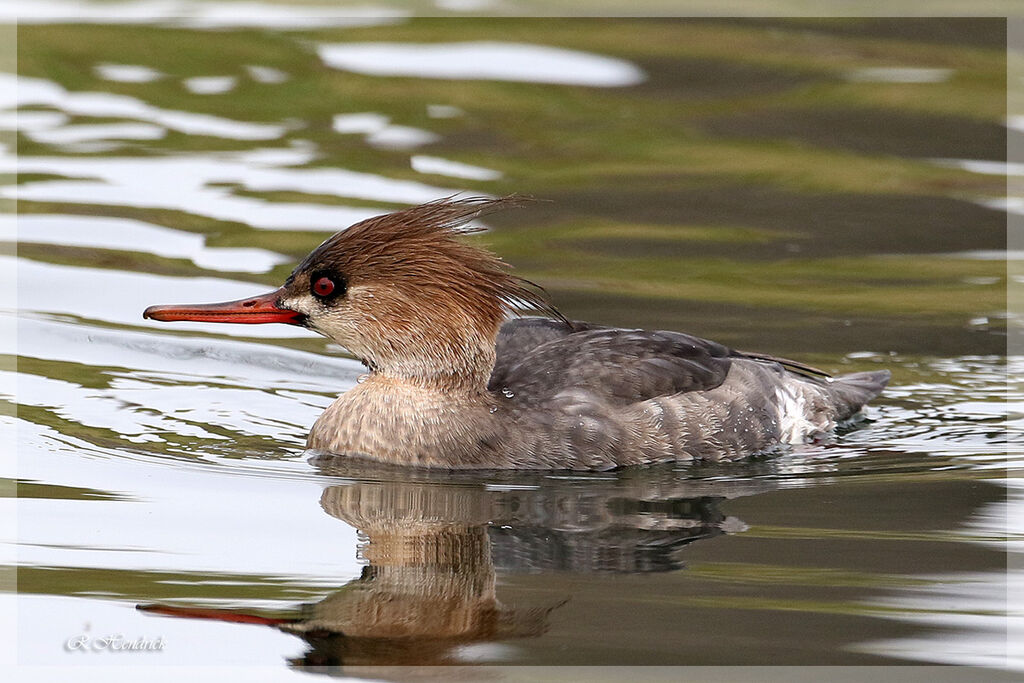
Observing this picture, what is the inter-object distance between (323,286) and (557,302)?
9.56 feet

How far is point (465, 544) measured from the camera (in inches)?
257

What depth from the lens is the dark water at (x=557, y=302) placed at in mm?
5684

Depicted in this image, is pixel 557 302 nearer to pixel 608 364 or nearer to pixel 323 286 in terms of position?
pixel 608 364

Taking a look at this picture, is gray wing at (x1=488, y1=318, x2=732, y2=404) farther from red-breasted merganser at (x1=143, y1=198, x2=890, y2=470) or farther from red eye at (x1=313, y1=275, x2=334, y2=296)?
red eye at (x1=313, y1=275, x2=334, y2=296)

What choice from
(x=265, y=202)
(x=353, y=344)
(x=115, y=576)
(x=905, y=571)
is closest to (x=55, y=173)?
(x=265, y=202)

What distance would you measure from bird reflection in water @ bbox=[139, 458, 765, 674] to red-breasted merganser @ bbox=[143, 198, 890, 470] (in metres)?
0.16

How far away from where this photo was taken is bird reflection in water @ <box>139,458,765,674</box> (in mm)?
5523

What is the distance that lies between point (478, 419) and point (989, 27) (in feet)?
32.7

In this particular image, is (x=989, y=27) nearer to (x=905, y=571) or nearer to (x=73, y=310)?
(x=73, y=310)

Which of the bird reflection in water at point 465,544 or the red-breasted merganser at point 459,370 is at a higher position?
the red-breasted merganser at point 459,370

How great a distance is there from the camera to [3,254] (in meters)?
10.9

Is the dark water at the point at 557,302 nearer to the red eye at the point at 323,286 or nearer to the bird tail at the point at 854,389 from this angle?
the bird tail at the point at 854,389

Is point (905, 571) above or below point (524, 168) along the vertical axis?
below

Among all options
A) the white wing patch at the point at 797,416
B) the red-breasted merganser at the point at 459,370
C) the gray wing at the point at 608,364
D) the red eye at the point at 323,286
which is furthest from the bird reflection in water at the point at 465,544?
the white wing patch at the point at 797,416
